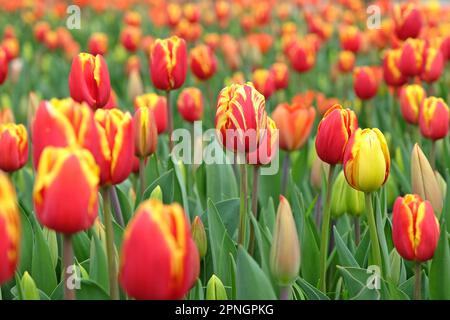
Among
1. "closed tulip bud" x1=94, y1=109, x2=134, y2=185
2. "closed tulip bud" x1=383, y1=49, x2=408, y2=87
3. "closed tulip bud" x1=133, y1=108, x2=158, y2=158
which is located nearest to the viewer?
"closed tulip bud" x1=94, y1=109, x2=134, y2=185

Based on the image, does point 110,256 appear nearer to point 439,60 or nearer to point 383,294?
point 383,294

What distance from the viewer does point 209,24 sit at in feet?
23.4

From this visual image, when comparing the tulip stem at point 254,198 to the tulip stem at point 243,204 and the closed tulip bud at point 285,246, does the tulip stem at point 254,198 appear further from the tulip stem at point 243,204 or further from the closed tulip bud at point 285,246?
the closed tulip bud at point 285,246

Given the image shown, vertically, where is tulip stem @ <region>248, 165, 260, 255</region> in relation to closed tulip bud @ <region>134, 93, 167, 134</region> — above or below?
below

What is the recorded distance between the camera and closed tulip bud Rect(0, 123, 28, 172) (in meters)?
1.86

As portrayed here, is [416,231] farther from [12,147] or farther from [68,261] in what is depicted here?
[12,147]

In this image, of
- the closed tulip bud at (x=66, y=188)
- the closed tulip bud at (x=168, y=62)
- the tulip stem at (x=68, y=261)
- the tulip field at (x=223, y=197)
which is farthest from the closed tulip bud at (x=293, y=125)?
the closed tulip bud at (x=66, y=188)

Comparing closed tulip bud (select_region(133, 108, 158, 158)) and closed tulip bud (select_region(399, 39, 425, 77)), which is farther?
closed tulip bud (select_region(399, 39, 425, 77))

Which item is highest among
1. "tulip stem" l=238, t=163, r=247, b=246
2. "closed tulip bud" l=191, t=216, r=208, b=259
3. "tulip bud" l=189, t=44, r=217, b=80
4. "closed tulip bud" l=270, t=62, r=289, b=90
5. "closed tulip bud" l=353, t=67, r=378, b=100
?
"tulip bud" l=189, t=44, r=217, b=80

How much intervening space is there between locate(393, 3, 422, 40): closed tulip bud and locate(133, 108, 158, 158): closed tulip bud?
1630 mm

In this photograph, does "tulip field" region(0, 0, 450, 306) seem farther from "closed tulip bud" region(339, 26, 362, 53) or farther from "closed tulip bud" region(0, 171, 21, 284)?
"closed tulip bud" region(339, 26, 362, 53)

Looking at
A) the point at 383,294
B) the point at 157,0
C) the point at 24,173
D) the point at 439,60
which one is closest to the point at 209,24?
the point at 157,0

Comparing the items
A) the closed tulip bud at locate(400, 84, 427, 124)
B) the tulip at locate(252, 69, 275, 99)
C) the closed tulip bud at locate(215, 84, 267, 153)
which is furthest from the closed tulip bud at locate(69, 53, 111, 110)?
the tulip at locate(252, 69, 275, 99)

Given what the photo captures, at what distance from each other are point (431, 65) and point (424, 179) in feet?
3.59
